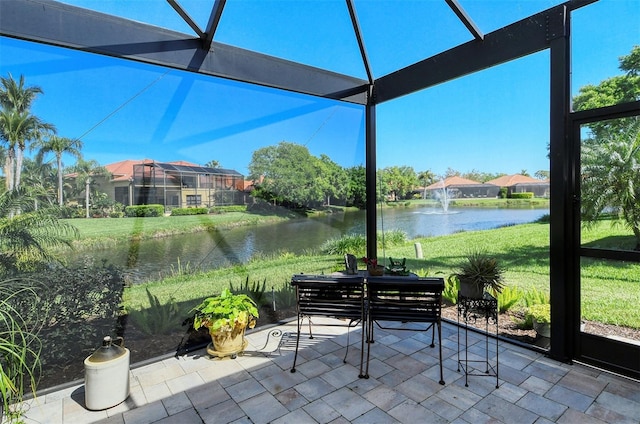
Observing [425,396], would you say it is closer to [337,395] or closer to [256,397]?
[337,395]

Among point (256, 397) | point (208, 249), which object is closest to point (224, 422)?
point (256, 397)

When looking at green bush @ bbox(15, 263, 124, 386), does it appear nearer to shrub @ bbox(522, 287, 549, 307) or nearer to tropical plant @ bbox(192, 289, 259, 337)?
tropical plant @ bbox(192, 289, 259, 337)

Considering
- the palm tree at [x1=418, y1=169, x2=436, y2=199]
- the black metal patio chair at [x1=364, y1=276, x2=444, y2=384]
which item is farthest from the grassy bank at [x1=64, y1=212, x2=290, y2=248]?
the palm tree at [x1=418, y1=169, x2=436, y2=199]

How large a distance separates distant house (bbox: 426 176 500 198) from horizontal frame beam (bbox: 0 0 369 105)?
2.26m

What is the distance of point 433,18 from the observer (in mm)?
2947

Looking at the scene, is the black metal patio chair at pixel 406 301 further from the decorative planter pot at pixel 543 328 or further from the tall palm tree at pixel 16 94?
the tall palm tree at pixel 16 94

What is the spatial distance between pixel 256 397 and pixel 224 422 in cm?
30

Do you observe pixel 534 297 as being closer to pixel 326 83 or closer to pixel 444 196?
pixel 444 196

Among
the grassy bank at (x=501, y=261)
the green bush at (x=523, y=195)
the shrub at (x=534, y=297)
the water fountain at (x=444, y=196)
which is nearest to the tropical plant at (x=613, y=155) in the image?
the grassy bank at (x=501, y=261)

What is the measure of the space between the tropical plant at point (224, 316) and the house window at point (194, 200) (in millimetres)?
1011

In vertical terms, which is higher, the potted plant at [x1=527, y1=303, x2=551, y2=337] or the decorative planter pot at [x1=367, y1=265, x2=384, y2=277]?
the decorative planter pot at [x1=367, y1=265, x2=384, y2=277]

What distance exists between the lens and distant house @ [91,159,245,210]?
2.79m

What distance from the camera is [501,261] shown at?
378 cm

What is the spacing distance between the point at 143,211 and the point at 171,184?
362mm
